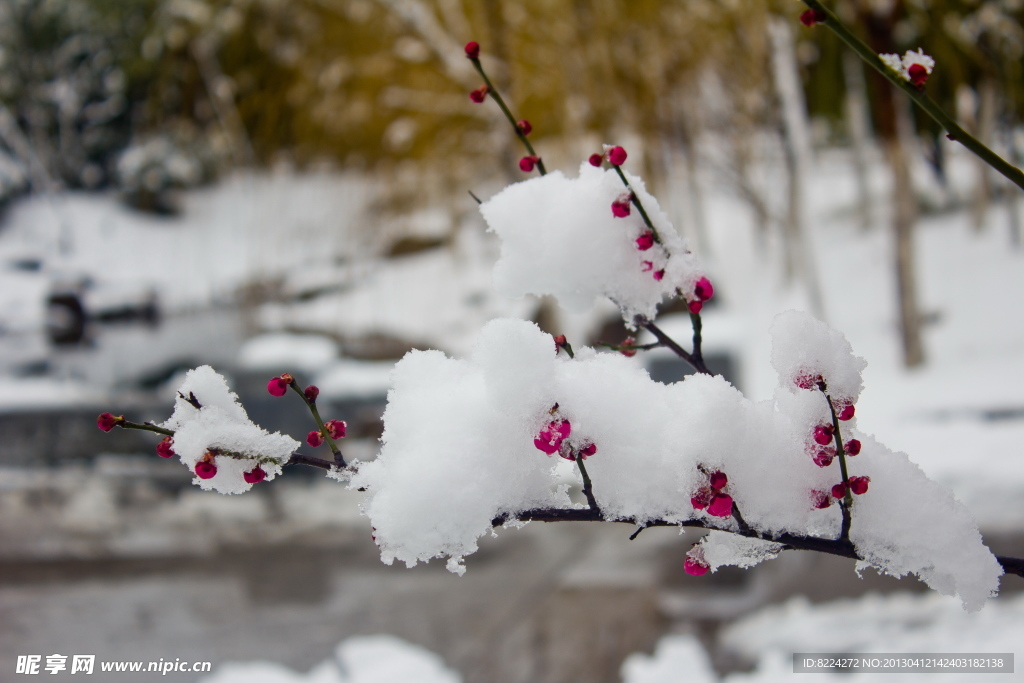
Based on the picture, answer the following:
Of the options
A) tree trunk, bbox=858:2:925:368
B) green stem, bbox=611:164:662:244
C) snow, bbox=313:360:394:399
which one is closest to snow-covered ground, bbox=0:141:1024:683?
snow, bbox=313:360:394:399

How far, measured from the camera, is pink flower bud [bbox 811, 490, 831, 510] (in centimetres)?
71

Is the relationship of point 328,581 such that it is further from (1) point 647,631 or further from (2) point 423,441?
(2) point 423,441

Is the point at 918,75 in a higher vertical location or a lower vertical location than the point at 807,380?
higher

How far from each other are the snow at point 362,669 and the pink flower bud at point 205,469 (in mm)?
2145

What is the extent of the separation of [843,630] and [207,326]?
961 cm

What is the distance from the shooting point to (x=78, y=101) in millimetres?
10188

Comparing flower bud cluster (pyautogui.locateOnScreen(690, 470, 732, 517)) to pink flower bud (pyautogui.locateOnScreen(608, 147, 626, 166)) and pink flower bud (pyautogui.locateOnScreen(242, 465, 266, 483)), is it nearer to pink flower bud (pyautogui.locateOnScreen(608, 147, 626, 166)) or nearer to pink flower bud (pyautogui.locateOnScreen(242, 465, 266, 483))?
pink flower bud (pyautogui.locateOnScreen(608, 147, 626, 166))

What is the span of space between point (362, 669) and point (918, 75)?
2.66m

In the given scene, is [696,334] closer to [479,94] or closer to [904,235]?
[479,94]

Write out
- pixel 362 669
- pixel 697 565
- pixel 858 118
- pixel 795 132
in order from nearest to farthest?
pixel 697 565
pixel 362 669
pixel 795 132
pixel 858 118

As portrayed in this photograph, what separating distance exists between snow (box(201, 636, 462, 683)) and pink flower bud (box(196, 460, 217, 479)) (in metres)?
2.15

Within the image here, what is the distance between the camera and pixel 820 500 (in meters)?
0.71

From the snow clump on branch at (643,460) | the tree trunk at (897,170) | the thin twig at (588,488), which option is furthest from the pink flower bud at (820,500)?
the tree trunk at (897,170)

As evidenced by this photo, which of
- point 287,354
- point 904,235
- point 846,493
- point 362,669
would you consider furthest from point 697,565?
point 287,354
